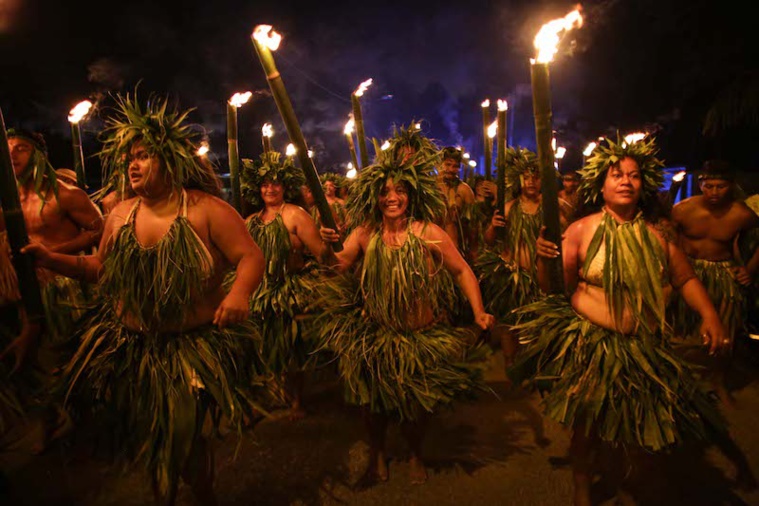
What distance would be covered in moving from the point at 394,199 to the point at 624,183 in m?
1.36

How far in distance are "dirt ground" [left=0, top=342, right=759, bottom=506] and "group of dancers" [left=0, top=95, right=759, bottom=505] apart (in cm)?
23

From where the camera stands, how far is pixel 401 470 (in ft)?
10.8

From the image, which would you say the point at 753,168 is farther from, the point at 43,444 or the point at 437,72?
the point at 437,72

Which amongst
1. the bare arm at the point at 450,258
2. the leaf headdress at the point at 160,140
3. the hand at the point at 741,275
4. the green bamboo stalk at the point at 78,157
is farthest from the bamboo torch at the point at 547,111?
the green bamboo stalk at the point at 78,157

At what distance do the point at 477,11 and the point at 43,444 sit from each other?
80.5 feet

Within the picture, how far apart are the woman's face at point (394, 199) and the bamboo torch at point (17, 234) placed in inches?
77.1

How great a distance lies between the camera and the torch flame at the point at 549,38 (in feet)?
6.81

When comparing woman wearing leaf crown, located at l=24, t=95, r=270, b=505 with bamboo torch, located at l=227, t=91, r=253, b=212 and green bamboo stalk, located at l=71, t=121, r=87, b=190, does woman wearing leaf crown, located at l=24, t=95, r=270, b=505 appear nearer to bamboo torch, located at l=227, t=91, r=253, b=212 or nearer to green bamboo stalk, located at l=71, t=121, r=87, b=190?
bamboo torch, located at l=227, t=91, r=253, b=212

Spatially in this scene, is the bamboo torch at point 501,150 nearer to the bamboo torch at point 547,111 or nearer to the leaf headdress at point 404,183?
the leaf headdress at point 404,183

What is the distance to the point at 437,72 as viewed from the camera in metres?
25.0

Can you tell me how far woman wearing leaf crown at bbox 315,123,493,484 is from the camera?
2.90m

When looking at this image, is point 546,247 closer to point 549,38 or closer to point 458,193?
point 549,38

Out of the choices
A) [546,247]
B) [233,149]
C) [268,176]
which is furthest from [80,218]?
[546,247]

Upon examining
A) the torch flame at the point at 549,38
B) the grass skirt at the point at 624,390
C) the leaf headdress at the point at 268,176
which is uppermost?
the torch flame at the point at 549,38
